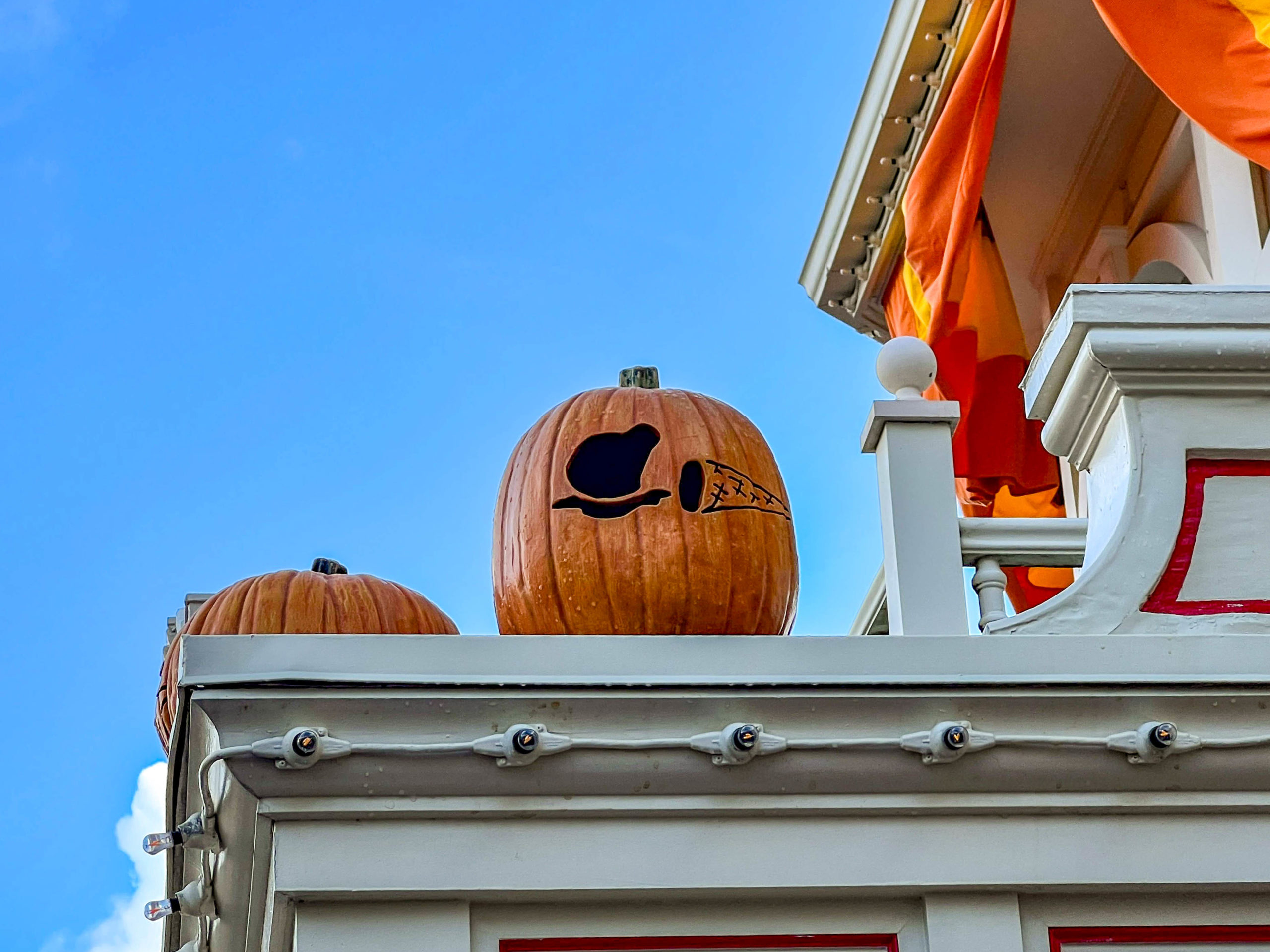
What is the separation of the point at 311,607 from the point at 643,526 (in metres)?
2.01

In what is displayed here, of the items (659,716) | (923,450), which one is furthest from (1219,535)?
(659,716)

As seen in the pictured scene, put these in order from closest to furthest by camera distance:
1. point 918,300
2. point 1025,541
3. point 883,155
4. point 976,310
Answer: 1. point 1025,541
2. point 976,310
3. point 918,300
4. point 883,155

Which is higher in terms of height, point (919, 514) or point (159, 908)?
point (919, 514)

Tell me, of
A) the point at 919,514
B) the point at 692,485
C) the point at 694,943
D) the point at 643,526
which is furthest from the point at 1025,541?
the point at 694,943

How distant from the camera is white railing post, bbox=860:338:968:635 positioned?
392 cm

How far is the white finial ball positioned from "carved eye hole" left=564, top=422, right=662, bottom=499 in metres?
0.57

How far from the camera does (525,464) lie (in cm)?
422

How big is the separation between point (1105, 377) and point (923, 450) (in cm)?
42

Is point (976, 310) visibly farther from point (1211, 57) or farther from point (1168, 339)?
point (1168, 339)

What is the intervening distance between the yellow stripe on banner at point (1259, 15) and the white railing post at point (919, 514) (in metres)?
1.90

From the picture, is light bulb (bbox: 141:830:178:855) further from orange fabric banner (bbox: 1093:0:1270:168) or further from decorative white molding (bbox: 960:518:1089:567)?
orange fabric banner (bbox: 1093:0:1270:168)

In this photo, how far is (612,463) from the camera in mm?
4152

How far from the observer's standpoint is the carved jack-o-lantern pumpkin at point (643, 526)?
3939 mm

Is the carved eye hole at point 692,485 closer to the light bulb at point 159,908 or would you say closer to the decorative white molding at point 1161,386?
the decorative white molding at point 1161,386
